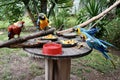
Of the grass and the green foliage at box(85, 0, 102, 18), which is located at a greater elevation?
the green foliage at box(85, 0, 102, 18)

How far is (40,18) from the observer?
272 centimetres

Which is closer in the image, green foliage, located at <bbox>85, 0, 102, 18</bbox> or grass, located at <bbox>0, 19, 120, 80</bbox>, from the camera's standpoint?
grass, located at <bbox>0, 19, 120, 80</bbox>

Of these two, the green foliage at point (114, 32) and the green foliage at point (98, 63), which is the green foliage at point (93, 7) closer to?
the green foliage at point (114, 32)

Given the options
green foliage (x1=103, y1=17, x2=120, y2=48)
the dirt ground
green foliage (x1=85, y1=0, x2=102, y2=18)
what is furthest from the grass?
green foliage (x1=85, y1=0, x2=102, y2=18)

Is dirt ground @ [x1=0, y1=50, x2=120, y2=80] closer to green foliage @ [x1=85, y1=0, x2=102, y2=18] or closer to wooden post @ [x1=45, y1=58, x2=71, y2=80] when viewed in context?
wooden post @ [x1=45, y1=58, x2=71, y2=80]

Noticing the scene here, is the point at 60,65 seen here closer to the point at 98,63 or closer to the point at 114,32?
the point at 98,63

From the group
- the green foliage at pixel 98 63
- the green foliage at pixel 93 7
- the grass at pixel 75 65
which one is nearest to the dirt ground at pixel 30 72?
the grass at pixel 75 65

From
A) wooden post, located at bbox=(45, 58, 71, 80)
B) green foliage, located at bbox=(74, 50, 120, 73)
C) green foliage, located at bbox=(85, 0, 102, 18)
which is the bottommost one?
green foliage, located at bbox=(74, 50, 120, 73)

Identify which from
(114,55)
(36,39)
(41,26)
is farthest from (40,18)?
(114,55)

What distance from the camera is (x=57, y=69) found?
2865 millimetres

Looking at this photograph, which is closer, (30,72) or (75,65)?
(30,72)

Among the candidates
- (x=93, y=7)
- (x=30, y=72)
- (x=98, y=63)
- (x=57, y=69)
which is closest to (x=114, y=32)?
(x=93, y=7)

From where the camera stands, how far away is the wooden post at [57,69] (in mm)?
2828

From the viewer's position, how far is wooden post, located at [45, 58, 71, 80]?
9.28ft
